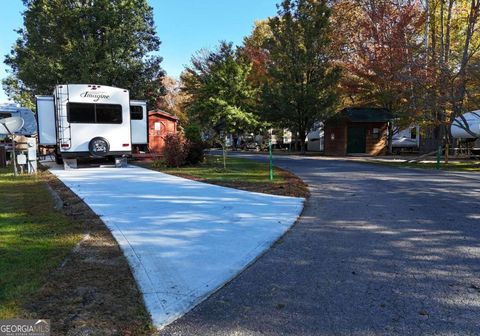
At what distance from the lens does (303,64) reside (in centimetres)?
2903

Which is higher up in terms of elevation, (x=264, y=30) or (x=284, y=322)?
(x=264, y=30)

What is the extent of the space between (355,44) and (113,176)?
22129mm

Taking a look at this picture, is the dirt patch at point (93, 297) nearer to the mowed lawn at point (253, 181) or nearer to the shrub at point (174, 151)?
the mowed lawn at point (253, 181)

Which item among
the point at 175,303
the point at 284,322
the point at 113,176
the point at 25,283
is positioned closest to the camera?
the point at 284,322

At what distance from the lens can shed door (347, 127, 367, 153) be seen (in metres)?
31.1

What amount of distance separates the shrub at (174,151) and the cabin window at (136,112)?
3717mm

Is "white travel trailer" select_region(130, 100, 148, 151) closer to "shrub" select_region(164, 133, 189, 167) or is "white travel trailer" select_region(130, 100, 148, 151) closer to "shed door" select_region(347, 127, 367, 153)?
"shrub" select_region(164, 133, 189, 167)

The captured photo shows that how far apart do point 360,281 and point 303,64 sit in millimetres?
26217

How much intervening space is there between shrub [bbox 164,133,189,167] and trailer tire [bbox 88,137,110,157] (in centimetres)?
235

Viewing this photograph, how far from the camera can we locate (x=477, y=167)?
17609mm

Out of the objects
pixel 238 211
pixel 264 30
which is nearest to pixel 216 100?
pixel 264 30

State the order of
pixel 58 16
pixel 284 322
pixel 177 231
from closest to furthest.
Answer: pixel 284 322 < pixel 177 231 < pixel 58 16

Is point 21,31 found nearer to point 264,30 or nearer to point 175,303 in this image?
point 264,30

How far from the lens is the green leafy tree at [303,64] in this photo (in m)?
Result: 29.0
